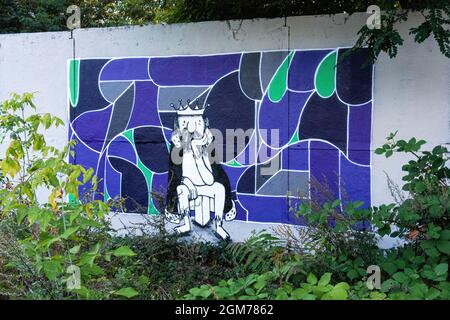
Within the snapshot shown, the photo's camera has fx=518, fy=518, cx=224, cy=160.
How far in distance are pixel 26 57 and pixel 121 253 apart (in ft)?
14.7

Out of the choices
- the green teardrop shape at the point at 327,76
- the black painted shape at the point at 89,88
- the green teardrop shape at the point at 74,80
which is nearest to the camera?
the green teardrop shape at the point at 327,76

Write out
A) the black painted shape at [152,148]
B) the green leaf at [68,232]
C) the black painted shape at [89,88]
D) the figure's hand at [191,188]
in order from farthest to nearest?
the black painted shape at [89,88] < the black painted shape at [152,148] < the figure's hand at [191,188] < the green leaf at [68,232]

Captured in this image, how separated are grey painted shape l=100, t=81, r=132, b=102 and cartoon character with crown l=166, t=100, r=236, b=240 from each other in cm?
75

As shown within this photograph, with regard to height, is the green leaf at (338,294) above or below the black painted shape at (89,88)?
below

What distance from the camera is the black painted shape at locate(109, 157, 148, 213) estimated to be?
6062 mm

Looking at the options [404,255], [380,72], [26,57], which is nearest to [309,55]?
[380,72]

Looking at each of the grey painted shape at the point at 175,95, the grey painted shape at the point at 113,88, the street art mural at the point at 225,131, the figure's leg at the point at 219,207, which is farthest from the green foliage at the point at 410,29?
the grey painted shape at the point at 113,88

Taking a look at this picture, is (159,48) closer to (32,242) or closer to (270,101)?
(270,101)

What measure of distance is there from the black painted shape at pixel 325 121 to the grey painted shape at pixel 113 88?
7.09 ft

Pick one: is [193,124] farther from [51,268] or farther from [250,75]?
[51,268]

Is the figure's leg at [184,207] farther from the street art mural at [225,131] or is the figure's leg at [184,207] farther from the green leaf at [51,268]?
the green leaf at [51,268]

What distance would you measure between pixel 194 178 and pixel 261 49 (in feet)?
5.30

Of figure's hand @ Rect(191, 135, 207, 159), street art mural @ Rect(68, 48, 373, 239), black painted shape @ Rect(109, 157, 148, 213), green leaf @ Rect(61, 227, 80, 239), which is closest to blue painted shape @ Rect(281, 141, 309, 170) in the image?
street art mural @ Rect(68, 48, 373, 239)

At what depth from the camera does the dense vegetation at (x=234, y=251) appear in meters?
3.08
